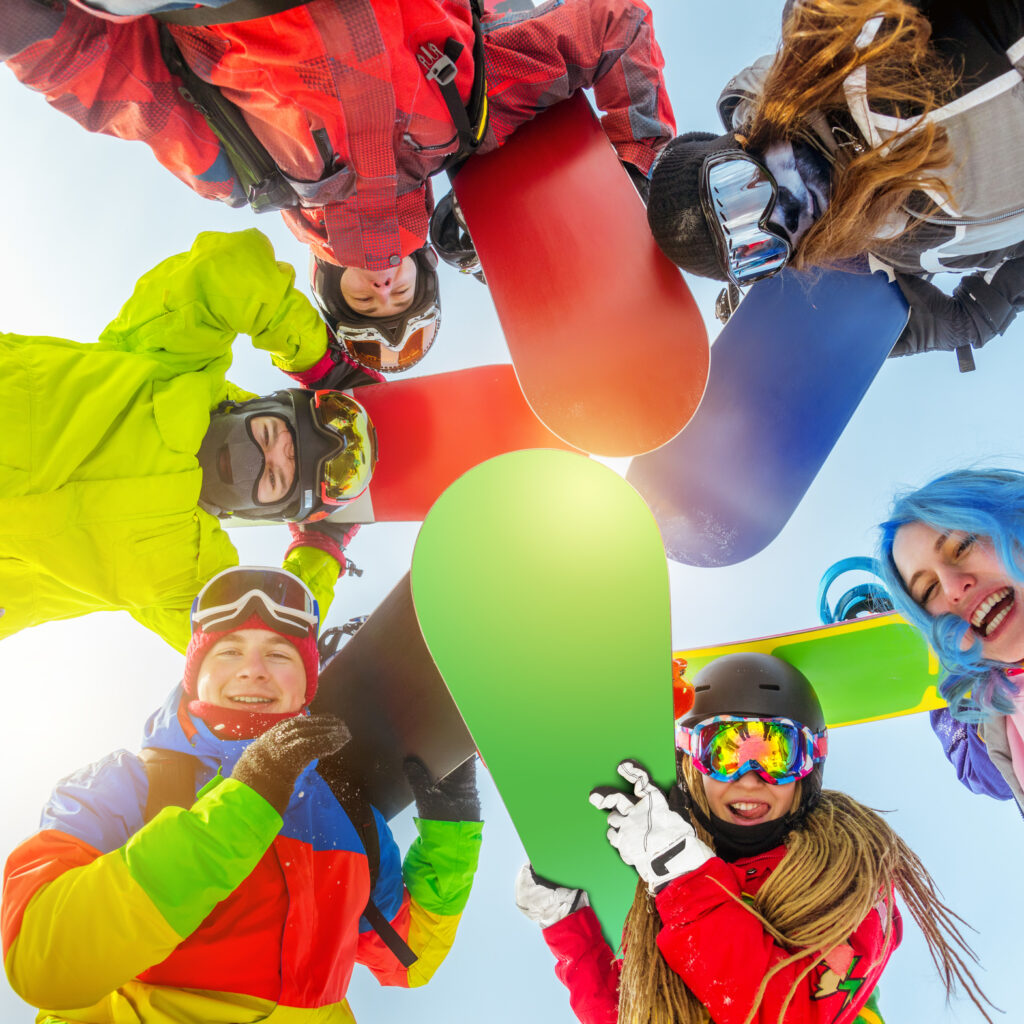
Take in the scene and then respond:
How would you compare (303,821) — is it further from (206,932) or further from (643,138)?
(643,138)

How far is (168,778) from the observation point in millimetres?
1871

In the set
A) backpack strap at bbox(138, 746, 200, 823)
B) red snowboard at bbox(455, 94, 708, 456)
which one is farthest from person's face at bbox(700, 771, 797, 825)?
backpack strap at bbox(138, 746, 200, 823)

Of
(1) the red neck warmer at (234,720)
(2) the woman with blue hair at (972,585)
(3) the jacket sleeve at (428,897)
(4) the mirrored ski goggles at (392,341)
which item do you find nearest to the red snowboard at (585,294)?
(4) the mirrored ski goggles at (392,341)

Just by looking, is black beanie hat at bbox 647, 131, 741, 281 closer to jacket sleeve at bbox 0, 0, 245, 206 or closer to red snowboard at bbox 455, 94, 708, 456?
red snowboard at bbox 455, 94, 708, 456

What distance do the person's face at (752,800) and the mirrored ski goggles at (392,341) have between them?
168 cm

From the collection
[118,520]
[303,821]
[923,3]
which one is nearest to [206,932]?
[303,821]

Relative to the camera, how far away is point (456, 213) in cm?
218

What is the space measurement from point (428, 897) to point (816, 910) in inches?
43.8

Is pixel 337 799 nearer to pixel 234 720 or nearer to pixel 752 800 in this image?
pixel 234 720

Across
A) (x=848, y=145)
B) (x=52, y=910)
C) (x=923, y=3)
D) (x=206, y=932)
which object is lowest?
(x=206, y=932)

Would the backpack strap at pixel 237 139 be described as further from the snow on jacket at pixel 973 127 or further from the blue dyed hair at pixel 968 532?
the blue dyed hair at pixel 968 532

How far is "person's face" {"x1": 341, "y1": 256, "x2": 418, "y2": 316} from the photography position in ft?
7.07

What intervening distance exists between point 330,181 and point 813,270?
54.4 inches

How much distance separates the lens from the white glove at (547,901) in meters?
1.88
